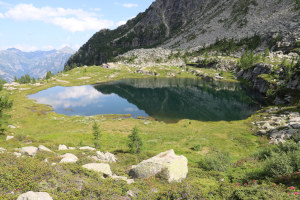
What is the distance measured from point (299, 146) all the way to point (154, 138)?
114ft

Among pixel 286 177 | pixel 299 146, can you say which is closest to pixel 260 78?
pixel 299 146

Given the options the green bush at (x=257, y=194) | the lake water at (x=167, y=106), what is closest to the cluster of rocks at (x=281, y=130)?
the lake water at (x=167, y=106)

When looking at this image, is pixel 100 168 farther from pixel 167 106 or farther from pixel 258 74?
pixel 258 74

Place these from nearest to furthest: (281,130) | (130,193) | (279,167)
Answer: (130,193), (279,167), (281,130)

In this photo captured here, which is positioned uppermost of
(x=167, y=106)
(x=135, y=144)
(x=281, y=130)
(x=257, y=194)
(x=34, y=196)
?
(x=34, y=196)

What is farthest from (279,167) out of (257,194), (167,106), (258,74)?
(258,74)

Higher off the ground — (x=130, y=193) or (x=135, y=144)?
(x=130, y=193)

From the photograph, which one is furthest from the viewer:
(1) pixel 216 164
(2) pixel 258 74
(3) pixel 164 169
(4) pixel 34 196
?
(2) pixel 258 74

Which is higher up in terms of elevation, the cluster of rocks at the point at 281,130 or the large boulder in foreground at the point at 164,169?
the large boulder in foreground at the point at 164,169

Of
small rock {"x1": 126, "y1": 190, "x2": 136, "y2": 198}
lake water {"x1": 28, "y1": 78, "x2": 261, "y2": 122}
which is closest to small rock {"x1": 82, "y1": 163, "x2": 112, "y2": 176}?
small rock {"x1": 126, "y1": 190, "x2": 136, "y2": 198}

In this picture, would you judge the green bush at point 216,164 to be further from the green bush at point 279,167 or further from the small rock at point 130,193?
the small rock at point 130,193

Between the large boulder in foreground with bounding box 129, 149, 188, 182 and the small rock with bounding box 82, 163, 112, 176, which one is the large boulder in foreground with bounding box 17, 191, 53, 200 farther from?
the large boulder in foreground with bounding box 129, 149, 188, 182

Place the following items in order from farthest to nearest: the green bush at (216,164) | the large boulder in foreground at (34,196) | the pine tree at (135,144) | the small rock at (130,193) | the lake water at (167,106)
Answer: the lake water at (167,106), the pine tree at (135,144), the green bush at (216,164), the small rock at (130,193), the large boulder in foreground at (34,196)

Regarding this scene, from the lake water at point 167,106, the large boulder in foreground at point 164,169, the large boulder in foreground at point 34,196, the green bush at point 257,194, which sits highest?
the large boulder in foreground at point 34,196
